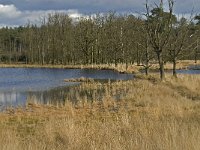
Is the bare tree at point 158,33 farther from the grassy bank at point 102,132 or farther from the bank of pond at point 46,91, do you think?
the grassy bank at point 102,132

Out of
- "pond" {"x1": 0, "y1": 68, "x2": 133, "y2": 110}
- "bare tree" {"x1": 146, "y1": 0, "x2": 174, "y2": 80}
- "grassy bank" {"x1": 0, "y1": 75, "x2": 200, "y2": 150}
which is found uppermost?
"bare tree" {"x1": 146, "y1": 0, "x2": 174, "y2": 80}

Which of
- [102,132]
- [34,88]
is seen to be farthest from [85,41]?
[102,132]

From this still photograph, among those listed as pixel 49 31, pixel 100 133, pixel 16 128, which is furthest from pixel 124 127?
pixel 49 31

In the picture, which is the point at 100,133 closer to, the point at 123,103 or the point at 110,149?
the point at 110,149

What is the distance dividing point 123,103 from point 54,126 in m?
10.1

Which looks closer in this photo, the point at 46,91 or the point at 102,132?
the point at 102,132

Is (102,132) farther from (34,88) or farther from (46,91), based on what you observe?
(34,88)

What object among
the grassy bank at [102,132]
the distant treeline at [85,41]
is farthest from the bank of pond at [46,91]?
the distant treeline at [85,41]

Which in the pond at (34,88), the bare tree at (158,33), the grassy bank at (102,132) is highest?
the bare tree at (158,33)

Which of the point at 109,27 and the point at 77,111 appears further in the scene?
the point at 109,27

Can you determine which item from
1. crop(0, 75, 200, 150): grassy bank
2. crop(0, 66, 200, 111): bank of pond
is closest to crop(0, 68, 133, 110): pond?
crop(0, 66, 200, 111): bank of pond

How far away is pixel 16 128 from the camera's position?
48.5ft

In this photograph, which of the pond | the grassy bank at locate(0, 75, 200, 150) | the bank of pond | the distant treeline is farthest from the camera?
the distant treeline

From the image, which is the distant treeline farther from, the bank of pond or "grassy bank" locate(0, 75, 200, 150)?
"grassy bank" locate(0, 75, 200, 150)
